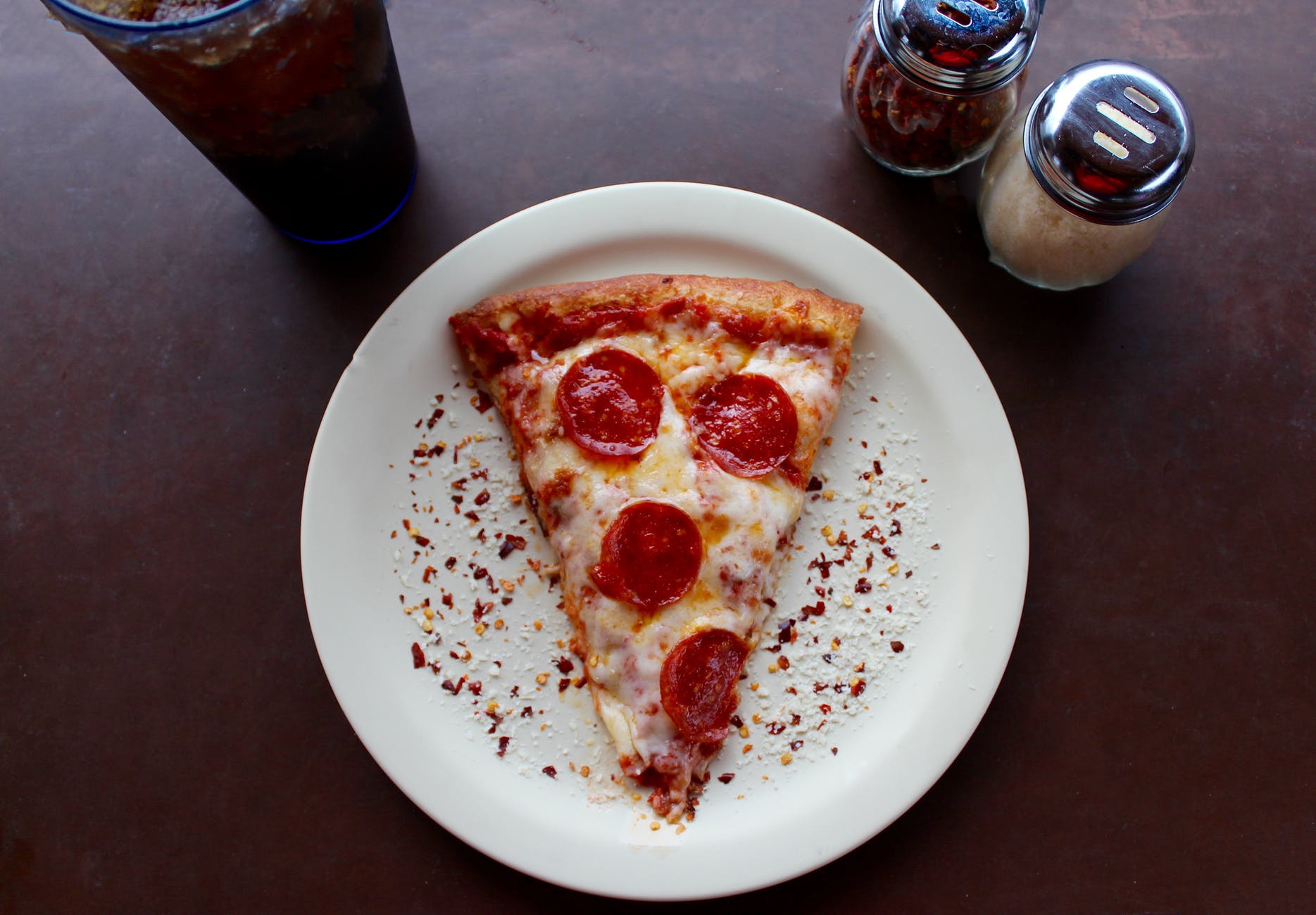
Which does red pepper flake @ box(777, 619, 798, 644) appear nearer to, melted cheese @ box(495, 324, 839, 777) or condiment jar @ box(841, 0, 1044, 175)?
melted cheese @ box(495, 324, 839, 777)

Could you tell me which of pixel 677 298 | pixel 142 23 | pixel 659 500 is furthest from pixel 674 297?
pixel 142 23

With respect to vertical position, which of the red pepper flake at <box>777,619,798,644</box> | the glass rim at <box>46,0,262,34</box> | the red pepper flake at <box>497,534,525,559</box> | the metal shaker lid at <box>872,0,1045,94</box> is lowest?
the red pepper flake at <box>777,619,798,644</box>

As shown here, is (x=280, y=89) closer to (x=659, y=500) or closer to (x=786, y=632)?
(x=659, y=500)

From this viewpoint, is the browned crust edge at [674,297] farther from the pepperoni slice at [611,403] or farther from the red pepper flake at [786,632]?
the red pepper flake at [786,632]

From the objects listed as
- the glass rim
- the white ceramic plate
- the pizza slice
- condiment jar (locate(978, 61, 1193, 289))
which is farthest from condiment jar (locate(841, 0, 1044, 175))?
the glass rim

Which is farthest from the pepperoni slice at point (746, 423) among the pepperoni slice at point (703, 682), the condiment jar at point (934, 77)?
the condiment jar at point (934, 77)

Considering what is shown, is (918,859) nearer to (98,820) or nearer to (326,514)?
(326,514)
